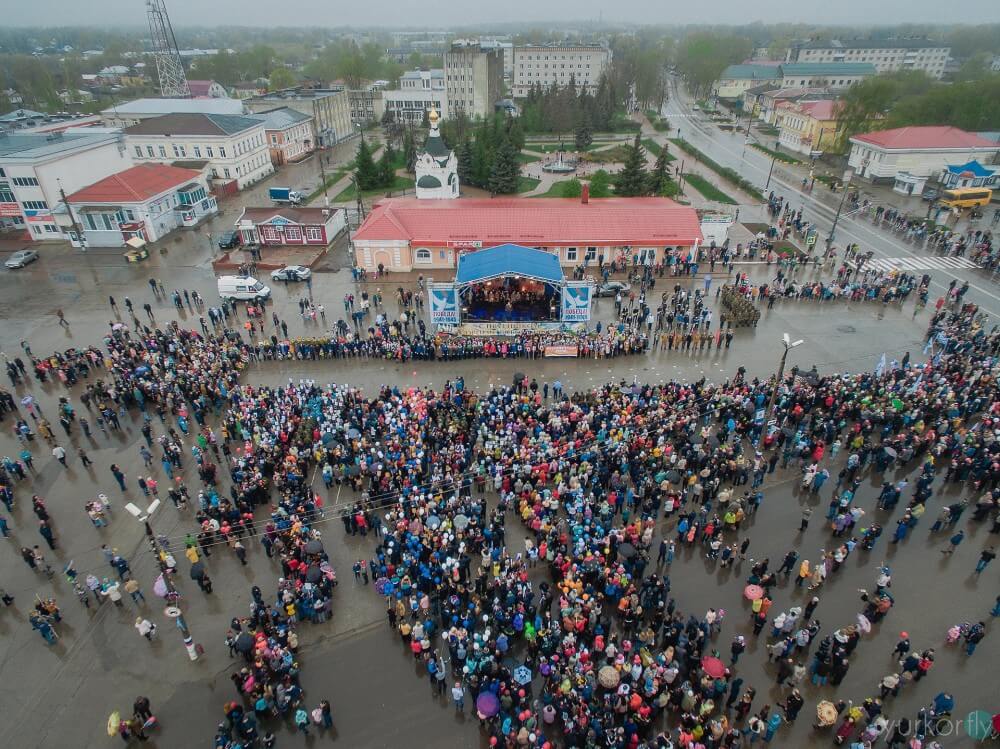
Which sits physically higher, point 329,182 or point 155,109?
point 155,109

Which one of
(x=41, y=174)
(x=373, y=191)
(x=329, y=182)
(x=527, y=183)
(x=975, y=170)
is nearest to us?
(x=41, y=174)

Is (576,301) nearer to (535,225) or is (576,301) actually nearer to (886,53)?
(535,225)

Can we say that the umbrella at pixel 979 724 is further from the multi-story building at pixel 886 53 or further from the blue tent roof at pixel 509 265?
the multi-story building at pixel 886 53

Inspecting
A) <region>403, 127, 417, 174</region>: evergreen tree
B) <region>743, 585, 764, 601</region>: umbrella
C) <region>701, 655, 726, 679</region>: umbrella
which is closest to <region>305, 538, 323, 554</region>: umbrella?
<region>701, 655, 726, 679</region>: umbrella

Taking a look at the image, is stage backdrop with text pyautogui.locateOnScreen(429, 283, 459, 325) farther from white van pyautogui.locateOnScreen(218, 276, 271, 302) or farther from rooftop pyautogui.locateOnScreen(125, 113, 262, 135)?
rooftop pyautogui.locateOnScreen(125, 113, 262, 135)

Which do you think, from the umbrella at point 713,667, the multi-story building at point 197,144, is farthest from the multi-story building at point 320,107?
the umbrella at point 713,667

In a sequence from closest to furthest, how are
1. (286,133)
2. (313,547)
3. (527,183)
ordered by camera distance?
(313,547) → (527,183) → (286,133)

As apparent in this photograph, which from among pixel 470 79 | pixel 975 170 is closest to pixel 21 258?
pixel 470 79

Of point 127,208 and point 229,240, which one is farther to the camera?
point 127,208
